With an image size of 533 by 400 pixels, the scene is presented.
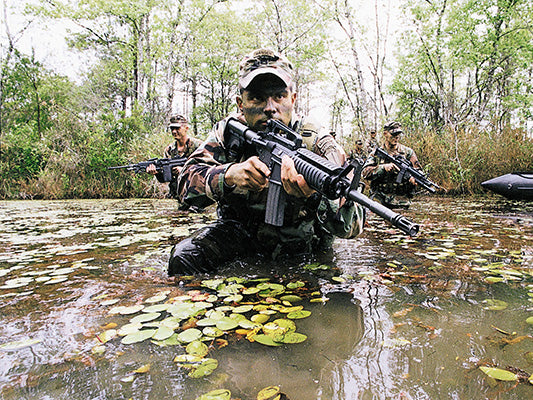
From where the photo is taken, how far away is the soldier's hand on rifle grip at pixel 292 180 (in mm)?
1912

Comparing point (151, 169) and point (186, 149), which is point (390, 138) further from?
point (151, 169)

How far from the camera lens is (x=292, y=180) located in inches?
76.4

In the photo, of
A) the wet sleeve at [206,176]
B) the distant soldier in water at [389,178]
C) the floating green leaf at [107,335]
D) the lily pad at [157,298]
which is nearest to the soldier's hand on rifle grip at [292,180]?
the wet sleeve at [206,176]

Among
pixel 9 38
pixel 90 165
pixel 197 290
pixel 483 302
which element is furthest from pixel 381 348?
pixel 9 38

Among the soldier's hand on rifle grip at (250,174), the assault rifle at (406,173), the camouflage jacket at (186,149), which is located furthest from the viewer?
the camouflage jacket at (186,149)

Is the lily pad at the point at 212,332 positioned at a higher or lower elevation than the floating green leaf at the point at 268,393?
lower

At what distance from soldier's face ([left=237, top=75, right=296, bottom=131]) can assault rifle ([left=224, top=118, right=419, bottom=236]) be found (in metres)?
0.16

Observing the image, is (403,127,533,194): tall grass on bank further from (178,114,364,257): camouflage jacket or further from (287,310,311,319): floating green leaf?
(287,310,311,319): floating green leaf

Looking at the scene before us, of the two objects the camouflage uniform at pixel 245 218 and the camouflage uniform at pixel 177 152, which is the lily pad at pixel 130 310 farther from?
the camouflage uniform at pixel 177 152

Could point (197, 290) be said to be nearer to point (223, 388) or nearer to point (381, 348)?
point (223, 388)

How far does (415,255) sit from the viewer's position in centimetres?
281

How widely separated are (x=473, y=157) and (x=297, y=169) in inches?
370

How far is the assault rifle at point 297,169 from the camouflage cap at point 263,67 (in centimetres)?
38

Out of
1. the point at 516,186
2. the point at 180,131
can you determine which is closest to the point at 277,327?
the point at 516,186
